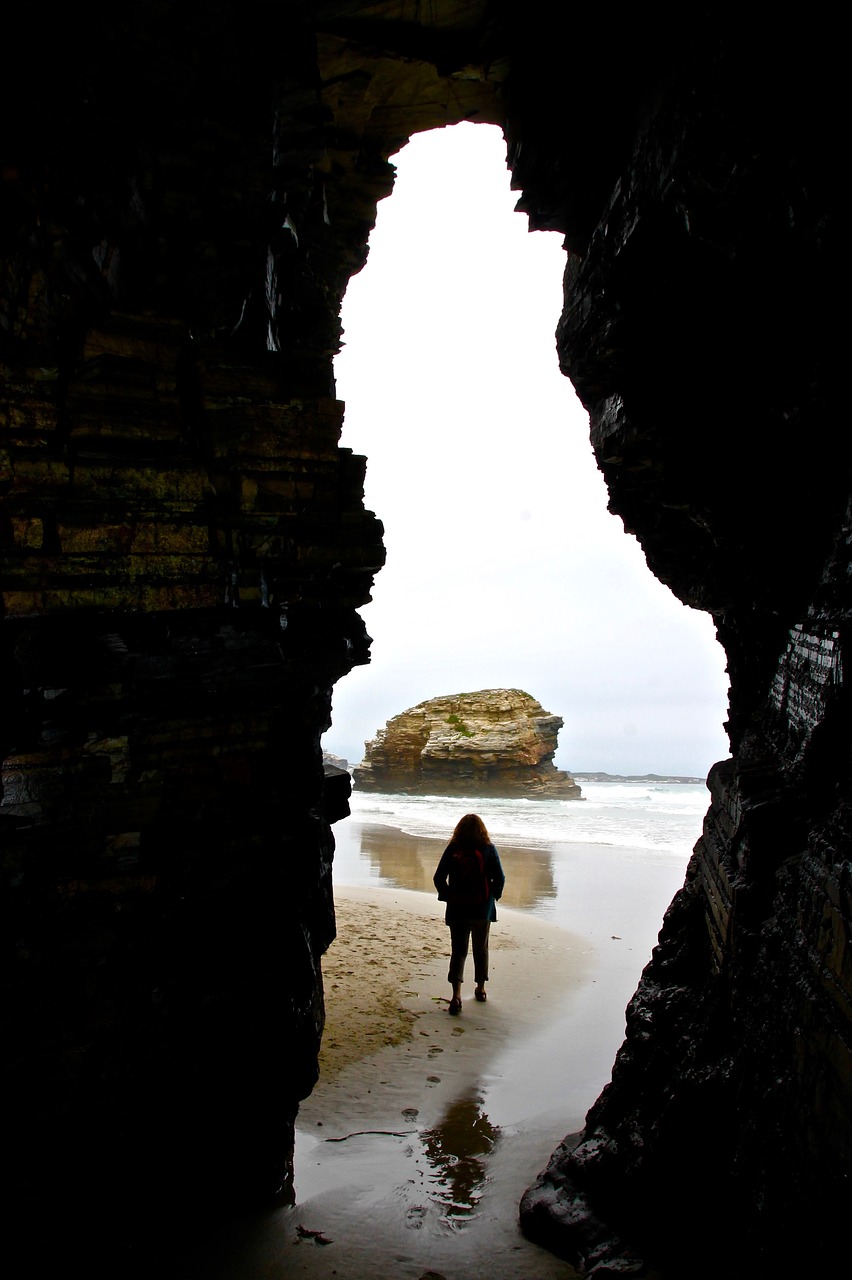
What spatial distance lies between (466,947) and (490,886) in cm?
77

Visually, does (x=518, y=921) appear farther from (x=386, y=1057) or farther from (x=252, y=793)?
(x=252, y=793)

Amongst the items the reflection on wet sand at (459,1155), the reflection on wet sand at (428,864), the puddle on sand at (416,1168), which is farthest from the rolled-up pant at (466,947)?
the reflection on wet sand at (428,864)

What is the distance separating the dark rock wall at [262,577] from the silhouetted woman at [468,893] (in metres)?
2.76

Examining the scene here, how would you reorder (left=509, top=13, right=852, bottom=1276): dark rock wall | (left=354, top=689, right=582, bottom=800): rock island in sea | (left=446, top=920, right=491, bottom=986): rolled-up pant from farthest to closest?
(left=354, top=689, right=582, bottom=800): rock island in sea < (left=446, top=920, right=491, bottom=986): rolled-up pant < (left=509, top=13, right=852, bottom=1276): dark rock wall

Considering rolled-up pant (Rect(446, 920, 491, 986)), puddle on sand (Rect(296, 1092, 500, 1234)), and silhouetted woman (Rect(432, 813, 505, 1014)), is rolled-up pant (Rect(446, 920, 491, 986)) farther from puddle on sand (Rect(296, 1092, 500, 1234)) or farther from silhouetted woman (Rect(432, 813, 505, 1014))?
puddle on sand (Rect(296, 1092, 500, 1234))

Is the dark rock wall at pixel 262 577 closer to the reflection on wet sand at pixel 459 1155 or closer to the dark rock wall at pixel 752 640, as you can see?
the dark rock wall at pixel 752 640

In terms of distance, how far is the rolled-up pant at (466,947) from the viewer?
796 cm

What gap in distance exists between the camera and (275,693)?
188 inches

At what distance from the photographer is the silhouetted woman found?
799 cm

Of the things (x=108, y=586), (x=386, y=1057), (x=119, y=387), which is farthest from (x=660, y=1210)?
(x=119, y=387)

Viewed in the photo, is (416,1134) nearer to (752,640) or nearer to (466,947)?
(466,947)

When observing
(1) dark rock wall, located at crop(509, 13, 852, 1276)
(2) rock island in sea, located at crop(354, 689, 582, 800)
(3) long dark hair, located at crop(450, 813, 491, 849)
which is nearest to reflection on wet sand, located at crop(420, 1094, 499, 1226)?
(1) dark rock wall, located at crop(509, 13, 852, 1276)

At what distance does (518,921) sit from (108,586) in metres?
10.5

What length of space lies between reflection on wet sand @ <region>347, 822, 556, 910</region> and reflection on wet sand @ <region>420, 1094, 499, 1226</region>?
832cm
